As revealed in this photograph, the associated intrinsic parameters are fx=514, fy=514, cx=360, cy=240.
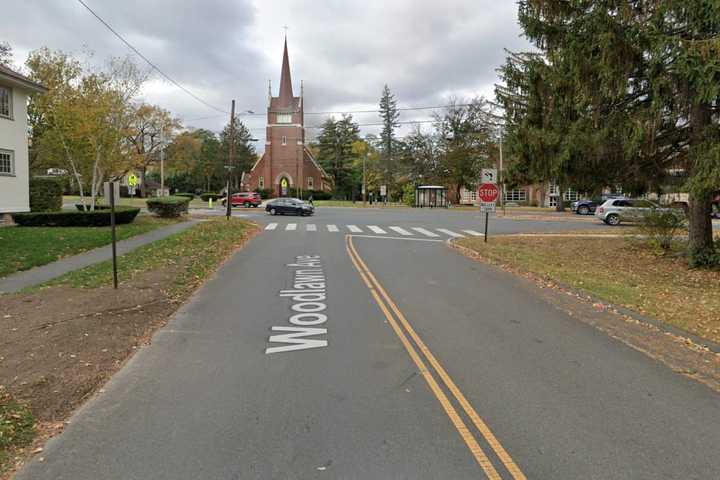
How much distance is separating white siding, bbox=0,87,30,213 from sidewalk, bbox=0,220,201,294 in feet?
29.1

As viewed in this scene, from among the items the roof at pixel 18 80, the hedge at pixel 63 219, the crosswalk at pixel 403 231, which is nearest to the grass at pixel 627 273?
the crosswalk at pixel 403 231

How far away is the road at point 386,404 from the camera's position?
3.57 m

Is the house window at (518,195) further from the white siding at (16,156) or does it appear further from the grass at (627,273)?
the white siding at (16,156)

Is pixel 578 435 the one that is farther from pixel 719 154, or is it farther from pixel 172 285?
pixel 719 154

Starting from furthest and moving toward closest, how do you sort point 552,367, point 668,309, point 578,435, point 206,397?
point 668,309
point 552,367
point 206,397
point 578,435

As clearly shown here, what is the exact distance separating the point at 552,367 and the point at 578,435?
1724 millimetres

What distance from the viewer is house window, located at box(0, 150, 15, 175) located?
77.1 ft

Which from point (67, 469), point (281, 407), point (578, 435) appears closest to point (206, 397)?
point (281, 407)

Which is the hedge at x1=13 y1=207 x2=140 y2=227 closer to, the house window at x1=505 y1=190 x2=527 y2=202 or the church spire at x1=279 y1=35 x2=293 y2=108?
the church spire at x1=279 y1=35 x2=293 y2=108

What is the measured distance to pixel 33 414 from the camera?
436 cm

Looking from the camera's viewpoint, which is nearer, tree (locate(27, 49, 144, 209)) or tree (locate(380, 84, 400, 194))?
tree (locate(27, 49, 144, 209))

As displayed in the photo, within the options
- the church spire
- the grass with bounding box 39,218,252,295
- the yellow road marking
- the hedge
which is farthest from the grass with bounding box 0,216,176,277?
the church spire

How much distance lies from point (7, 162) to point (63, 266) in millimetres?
14790

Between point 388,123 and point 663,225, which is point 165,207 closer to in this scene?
point 663,225
